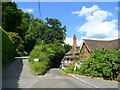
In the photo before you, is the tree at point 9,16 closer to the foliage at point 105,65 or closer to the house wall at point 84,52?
the house wall at point 84,52

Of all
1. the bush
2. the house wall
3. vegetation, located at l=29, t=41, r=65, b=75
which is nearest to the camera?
the bush

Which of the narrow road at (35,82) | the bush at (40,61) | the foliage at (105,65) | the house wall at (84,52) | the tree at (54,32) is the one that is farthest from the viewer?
the tree at (54,32)

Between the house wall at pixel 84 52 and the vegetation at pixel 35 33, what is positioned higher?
the vegetation at pixel 35 33

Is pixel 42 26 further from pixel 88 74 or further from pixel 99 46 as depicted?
pixel 88 74

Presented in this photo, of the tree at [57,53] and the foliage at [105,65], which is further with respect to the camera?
the tree at [57,53]

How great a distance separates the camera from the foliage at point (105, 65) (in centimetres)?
1659

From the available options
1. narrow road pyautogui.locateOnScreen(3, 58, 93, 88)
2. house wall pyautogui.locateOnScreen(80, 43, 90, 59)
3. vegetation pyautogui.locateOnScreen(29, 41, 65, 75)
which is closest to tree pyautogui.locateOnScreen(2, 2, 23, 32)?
vegetation pyautogui.locateOnScreen(29, 41, 65, 75)

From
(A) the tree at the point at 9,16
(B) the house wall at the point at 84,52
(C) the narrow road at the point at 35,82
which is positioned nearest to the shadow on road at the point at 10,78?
(C) the narrow road at the point at 35,82

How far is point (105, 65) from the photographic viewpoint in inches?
664

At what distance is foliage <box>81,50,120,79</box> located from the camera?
16.6 meters

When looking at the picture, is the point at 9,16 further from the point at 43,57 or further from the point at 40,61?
the point at 40,61

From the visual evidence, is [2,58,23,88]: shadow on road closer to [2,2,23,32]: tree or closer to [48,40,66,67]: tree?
[2,2,23,32]: tree

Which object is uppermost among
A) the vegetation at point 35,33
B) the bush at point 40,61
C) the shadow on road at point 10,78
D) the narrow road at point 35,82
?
the vegetation at point 35,33

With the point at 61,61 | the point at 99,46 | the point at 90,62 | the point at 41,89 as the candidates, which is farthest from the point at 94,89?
the point at 61,61
